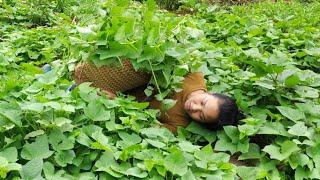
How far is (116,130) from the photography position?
2523 mm

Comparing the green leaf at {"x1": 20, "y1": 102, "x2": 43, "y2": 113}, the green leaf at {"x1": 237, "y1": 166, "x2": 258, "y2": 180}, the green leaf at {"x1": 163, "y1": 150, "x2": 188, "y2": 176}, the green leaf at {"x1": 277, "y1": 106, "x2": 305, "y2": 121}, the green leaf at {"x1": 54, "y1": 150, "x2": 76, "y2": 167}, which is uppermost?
the green leaf at {"x1": 20, "y1": 102, "x2": 43, "y2": 113}

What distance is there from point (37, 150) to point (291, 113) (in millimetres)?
1527

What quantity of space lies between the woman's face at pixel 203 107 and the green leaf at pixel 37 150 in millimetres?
1019

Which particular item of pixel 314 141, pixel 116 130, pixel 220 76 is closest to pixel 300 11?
pixel 220 76

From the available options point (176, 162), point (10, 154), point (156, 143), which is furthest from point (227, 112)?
point (10, 154)

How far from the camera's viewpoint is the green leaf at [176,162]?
2.22 meters

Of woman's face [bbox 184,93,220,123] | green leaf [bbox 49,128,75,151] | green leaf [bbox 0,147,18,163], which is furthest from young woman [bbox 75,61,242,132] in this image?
green leaf [bbox 0,147,18,163]

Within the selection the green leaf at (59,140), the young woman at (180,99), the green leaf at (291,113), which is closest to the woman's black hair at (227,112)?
the young woman at (180,99)

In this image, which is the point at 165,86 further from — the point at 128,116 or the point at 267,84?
the point at 267,84

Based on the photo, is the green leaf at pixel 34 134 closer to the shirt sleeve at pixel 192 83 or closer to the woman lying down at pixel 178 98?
the woman lying down at pixel 178 98

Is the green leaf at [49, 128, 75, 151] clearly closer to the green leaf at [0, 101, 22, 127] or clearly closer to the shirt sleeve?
the green leaf at [0, 101, 22, 127]

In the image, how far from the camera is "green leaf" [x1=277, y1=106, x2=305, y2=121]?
9.55 feet

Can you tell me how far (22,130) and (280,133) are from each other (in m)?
1.40

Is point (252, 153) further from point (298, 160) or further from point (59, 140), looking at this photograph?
point (59, 140)
